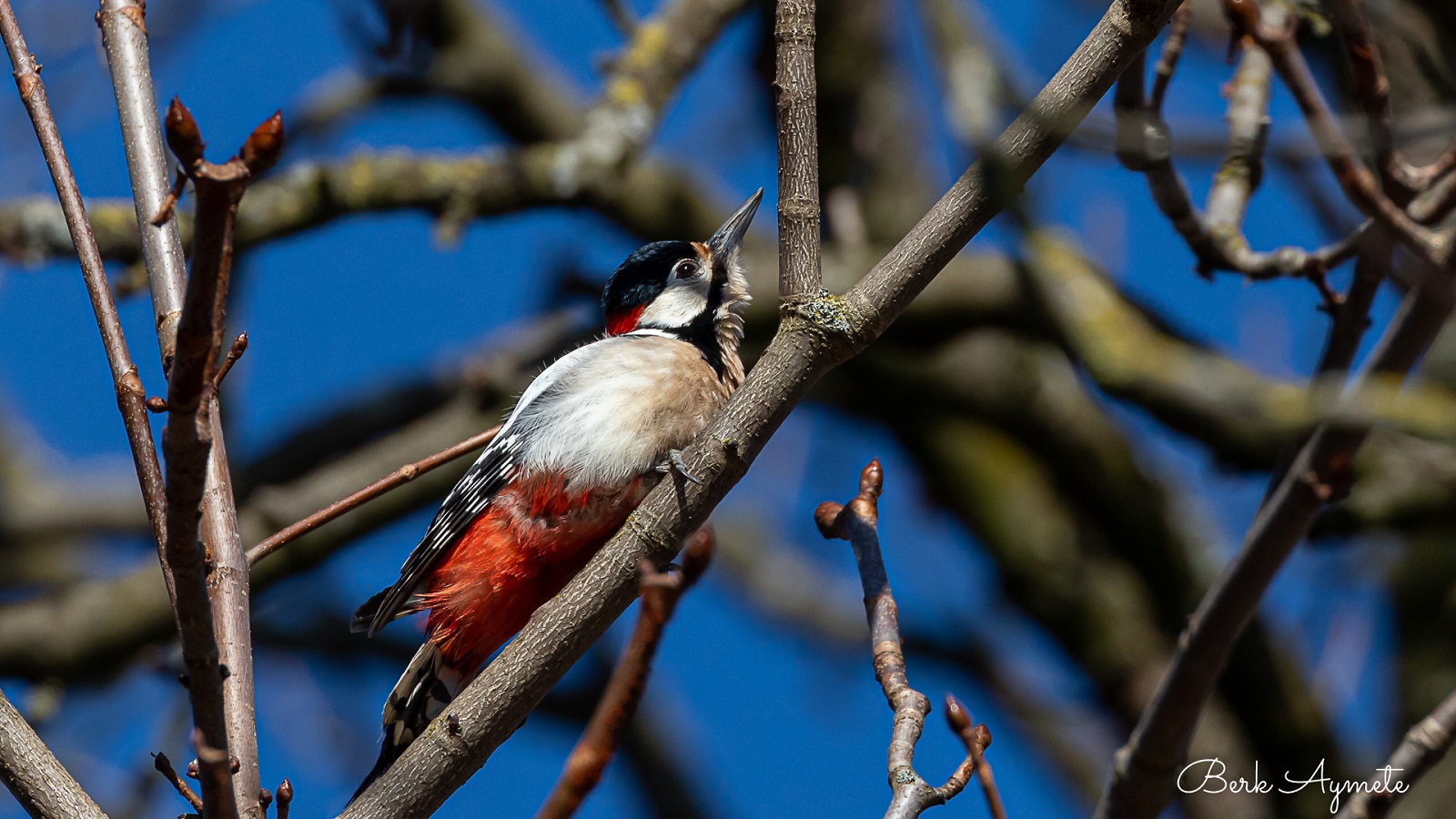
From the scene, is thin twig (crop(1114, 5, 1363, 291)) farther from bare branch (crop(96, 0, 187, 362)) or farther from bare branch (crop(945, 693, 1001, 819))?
bare branch (crop(96, 0, 187, 362))

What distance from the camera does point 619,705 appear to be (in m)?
1.35

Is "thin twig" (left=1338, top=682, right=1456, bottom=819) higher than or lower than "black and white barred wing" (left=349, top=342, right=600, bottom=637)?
lower

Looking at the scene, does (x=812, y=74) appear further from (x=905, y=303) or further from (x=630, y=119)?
(x=630, y=119)

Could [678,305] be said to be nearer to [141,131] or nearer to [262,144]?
[141,131]

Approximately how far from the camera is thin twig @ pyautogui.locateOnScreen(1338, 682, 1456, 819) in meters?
2.17

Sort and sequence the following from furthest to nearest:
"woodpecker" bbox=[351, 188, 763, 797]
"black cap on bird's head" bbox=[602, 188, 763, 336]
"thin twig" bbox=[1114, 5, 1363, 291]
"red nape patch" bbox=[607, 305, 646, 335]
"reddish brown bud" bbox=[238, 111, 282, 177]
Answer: "red nape patch" bbox=[607, 305, 646, 335], "black cap on bird's head" bbox=[602, 188, 763, 336], "woodpecker" bbox=[351, 188, 763, 797], "thin twig" bbox=[1114, 5, 1363, 291], "reddish brown bud" bbox=[238, 111, 282, 177]

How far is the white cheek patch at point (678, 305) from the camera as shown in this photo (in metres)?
4.79

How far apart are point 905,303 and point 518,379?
414 cm

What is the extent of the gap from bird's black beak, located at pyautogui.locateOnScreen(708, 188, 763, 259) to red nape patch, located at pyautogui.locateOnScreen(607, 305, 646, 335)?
1.24 ft

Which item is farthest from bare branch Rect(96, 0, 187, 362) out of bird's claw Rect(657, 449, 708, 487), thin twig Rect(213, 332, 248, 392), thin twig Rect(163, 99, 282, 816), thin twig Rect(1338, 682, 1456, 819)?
thin twig Rect(1338, 682, 1456, 819)

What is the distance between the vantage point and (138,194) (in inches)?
103

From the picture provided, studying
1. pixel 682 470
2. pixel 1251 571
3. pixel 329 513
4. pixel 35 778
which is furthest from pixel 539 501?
pixel 1251 571

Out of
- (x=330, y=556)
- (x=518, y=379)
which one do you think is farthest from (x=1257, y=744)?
(x=330, y=556)

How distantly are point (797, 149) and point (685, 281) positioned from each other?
2.32 m
